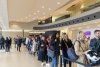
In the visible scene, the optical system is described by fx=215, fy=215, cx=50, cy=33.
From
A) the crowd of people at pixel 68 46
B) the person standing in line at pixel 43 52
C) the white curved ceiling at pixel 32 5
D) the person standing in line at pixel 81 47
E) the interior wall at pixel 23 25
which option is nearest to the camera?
the crowd of people at pixel 68 46

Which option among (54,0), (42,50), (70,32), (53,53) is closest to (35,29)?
(70,32)

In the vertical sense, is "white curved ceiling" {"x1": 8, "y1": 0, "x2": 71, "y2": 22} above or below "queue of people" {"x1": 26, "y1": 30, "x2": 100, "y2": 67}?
above

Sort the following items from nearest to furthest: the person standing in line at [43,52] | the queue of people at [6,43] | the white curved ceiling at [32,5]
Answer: the person standing in line at [43,52], the white curved ceiling at [32,5], the queue of people at [6,43]

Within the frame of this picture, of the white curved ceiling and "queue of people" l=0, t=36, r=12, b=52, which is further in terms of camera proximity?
"queue of people" l=0, t=36, r=12, b=52

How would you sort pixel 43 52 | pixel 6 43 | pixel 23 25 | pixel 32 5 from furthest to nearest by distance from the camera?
pixel 23 25 → pixel 6 43 → pixel 32 5 → pixel 43 52

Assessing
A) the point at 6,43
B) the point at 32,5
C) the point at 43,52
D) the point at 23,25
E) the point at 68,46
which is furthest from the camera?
the point at 23,25

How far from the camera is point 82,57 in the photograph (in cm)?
552

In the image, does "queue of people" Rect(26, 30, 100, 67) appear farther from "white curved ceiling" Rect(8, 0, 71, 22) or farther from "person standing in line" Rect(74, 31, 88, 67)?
"white curved ceiling" Rect(8, 0, 71, 22)

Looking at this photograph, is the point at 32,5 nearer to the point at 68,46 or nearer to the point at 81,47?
the point at 68,46

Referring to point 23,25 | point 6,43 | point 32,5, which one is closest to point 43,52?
point 32,5

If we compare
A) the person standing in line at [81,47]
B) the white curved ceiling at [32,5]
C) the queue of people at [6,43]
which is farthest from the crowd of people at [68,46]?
the queue of people at [6,43]

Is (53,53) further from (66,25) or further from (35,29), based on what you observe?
(35,29)

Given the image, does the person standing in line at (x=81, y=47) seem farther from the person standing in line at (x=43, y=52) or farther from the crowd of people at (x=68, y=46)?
the person standing in line at (x=43, y=52)

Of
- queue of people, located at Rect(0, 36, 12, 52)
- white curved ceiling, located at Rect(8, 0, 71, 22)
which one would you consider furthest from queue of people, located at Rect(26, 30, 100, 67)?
queue of people, located at Rect(0, 36, 12, 52)
